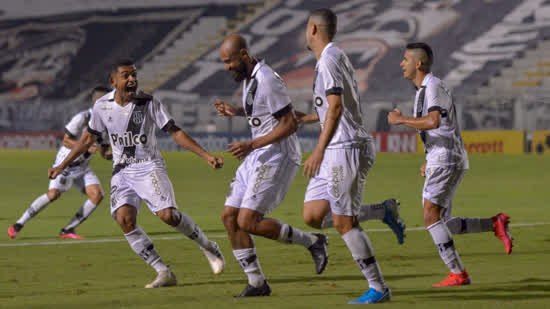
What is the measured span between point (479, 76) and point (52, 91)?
79.1 feet

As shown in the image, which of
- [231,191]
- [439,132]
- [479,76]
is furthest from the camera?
[479,76]

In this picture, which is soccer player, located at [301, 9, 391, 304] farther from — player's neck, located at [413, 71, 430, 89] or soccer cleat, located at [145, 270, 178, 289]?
soccer cleat, located at [145, 270, 178, 289]

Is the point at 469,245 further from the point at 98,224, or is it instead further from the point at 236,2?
the point at 236,2

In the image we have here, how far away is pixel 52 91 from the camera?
177 feet

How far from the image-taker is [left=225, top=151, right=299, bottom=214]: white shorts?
7.08 m

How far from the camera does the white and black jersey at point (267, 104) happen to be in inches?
274

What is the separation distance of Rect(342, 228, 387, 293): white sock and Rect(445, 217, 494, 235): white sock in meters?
2.07

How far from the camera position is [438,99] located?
7531 mm

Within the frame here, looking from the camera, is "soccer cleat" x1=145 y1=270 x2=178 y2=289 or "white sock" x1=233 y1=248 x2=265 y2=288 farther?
"soccer cleat" x1=145 y1=270 x2=178 y2=289

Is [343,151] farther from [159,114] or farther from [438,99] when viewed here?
[159,114]

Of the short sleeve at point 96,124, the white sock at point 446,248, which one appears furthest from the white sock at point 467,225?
the short sleeve at point 96,124

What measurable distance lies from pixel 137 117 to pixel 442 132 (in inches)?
101

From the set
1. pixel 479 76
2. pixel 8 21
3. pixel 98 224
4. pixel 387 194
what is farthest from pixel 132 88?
pixel 8 21

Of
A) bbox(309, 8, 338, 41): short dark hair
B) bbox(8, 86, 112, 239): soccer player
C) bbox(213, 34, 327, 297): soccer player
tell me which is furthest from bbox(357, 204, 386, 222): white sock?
bbox(8, 86, 112, 239): soccer player
